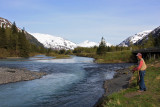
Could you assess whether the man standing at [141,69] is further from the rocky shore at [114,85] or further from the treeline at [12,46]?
the treeline at [12,46]

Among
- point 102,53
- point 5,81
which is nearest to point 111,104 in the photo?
point 5,81

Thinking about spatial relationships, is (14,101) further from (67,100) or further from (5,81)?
(5,81)

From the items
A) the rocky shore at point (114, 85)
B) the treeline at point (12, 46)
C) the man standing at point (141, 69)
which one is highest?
the treeline at point (12, 46)

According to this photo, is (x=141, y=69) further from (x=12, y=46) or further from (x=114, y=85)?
(x=12, y=46)

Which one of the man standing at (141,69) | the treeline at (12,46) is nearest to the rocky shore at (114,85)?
the man standing at (141,69)

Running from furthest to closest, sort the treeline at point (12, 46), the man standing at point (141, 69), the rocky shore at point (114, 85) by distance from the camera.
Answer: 1. the treeline at point (12, 46)
2. the rocky shore at point (114, 85)
3. the man standing at point (141, 69)

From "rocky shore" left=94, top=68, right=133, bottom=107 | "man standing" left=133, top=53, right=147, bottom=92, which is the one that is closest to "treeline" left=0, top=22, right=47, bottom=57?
"rocky shore" left=94, top=68, right=133, bottom=107

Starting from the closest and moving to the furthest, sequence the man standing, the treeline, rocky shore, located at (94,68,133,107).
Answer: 1. the man standing
2. rocky shore, located at (94,68,133,107)
3. the treeline

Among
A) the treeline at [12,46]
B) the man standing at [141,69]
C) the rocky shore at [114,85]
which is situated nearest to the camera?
the man standing at [141,69]

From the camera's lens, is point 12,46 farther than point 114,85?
Yes

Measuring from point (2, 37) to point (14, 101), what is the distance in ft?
313

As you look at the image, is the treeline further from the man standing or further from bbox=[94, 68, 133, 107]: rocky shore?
the man standing

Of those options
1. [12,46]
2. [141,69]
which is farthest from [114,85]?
[12,46]

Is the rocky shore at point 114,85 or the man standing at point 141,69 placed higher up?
the man standing at point 141,69
